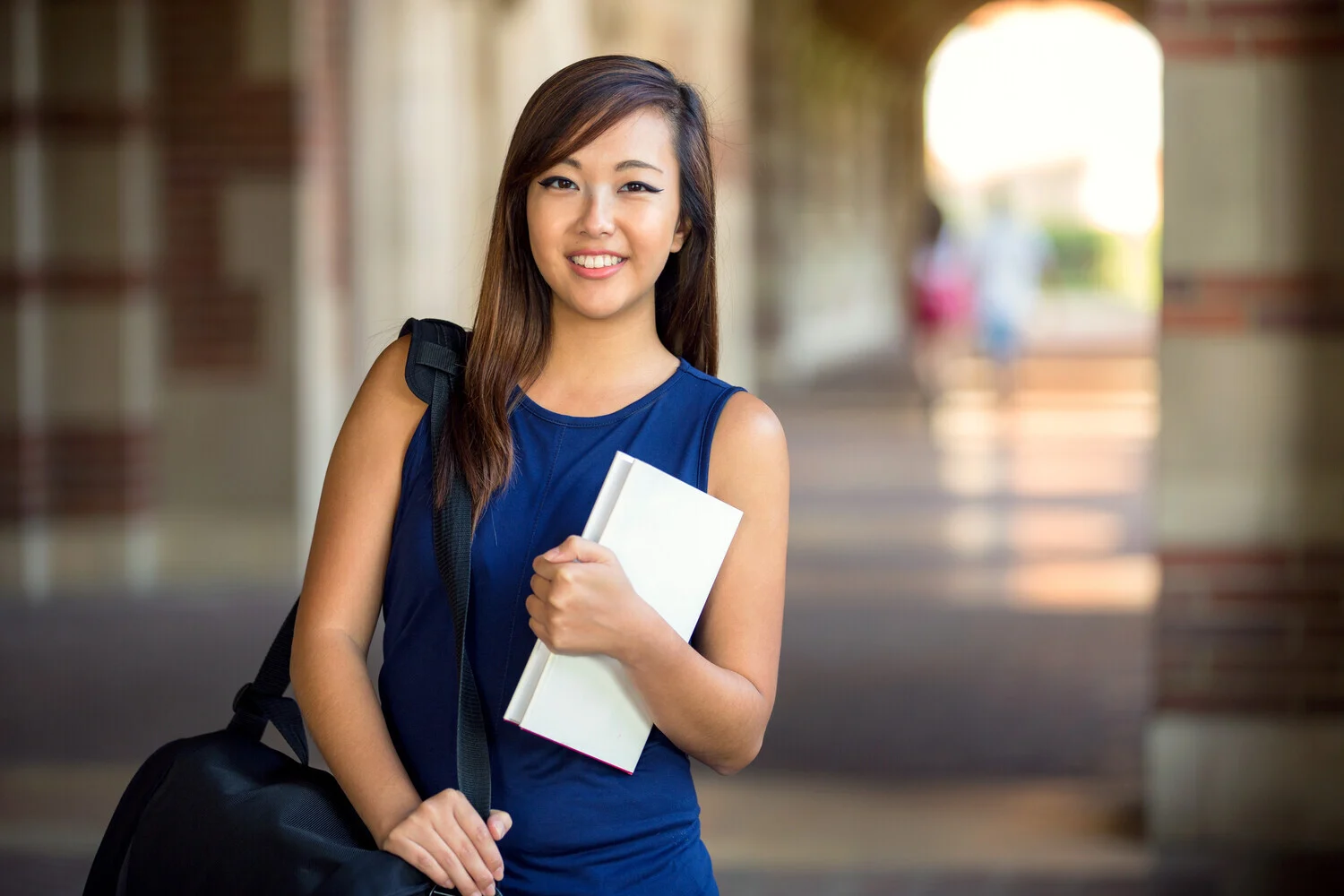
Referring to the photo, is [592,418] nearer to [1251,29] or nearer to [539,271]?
[539,271]

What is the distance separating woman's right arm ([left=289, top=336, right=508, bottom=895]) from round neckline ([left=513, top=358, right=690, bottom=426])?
130mm

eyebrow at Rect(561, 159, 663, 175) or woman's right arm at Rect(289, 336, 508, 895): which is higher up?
eyebrow at Rect(561, 159, 663, 175)

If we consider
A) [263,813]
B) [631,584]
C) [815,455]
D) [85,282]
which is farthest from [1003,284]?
[263,813]

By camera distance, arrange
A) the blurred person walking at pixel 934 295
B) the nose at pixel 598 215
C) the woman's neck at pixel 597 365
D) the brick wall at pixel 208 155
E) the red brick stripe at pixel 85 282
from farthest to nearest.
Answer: the blurred person walking at pixel 934 295 < the brick wall at pixel 208 155 < the red brick stripe at pixel 85 282 < the woman's neck at pixel 597 365 < the nose at pixel 598 215

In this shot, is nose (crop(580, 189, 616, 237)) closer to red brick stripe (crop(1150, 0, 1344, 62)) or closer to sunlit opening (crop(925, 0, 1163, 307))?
red brick stripe (crop(1150, 0, 1344, 62))

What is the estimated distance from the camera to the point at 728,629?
2.06 metres

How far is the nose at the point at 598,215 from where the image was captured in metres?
2.04

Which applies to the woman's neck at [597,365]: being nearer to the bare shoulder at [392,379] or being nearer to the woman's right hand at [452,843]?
the bare shoulder at [392,379]

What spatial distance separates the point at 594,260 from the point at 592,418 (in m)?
0.19

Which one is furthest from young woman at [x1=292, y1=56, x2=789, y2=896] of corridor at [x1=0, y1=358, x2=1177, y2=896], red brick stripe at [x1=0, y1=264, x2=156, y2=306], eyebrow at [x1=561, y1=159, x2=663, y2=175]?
red brick stripe at [x1=0, y1=264, x2=156, y2=306]

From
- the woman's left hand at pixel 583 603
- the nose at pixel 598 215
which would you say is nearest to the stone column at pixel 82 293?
the nose at pixel 598 215

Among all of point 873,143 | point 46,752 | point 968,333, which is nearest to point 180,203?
point 46,752

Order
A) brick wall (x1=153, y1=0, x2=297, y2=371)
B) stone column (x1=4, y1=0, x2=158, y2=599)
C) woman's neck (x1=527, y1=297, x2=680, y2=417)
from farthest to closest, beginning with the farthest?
brick wall (x1=153, y1=0, x2=297, y2=371), stone column (x1=4, y1=0, x2=158, y2=599), woman's neck (x1=527, y1=297, x2=680, y2=417)

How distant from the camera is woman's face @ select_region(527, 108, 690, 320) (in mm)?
2053
